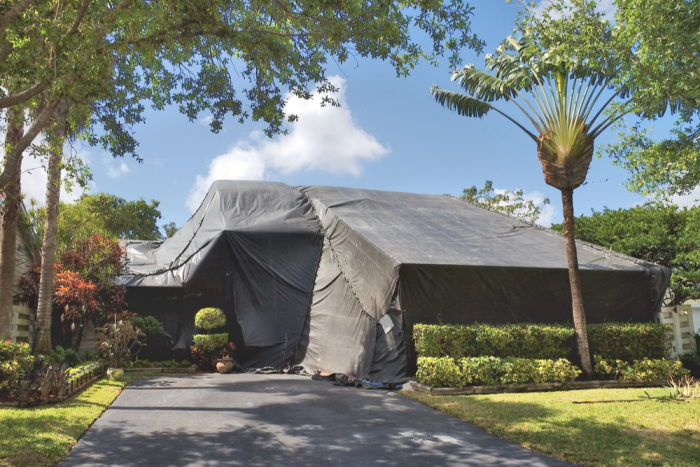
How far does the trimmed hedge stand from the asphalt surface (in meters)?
0.78

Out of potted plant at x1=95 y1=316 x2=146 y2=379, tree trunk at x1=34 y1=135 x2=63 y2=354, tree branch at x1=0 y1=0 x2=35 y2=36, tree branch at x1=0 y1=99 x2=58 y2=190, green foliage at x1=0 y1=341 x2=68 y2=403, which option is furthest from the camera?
potted plant at x1=95 y1=316 x2=146 y2=379

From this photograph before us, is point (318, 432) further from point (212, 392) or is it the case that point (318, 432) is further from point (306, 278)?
point (306, 278)

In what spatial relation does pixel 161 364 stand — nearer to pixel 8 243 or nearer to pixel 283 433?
pixel 8 243

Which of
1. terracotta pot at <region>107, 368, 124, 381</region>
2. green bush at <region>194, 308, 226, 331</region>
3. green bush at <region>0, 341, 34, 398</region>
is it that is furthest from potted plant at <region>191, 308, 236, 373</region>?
green bush at <region>0, 341, 34, 398</region>

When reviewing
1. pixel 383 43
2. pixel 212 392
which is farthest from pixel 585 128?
pixel 212 392

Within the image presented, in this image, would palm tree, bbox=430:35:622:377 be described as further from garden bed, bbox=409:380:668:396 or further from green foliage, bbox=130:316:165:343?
green foliage, bbox=130:316:165:343

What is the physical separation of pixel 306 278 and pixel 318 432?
7.83 metres

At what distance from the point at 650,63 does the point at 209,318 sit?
423 inches

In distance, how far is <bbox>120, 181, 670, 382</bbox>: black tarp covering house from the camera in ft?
34.6

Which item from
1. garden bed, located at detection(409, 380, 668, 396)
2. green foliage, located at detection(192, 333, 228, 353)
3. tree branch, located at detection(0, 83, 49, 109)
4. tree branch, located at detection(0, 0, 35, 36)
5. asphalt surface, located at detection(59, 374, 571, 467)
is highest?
tree branch, located at detection(0, 0, 35, 36)

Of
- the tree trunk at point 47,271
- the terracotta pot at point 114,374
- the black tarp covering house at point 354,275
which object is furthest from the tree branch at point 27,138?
the black tarp covering house at point 354,275

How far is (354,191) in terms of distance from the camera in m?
16.5

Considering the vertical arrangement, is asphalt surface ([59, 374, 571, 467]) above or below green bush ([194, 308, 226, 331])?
below

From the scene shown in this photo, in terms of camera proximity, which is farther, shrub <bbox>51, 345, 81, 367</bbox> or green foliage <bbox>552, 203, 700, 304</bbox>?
green foliage <bbox>552, 203, 700, 304</bbox>
